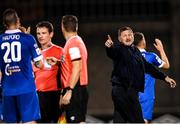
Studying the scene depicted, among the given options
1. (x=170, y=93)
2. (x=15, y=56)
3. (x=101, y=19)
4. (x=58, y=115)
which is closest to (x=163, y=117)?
(x=170, y=93)

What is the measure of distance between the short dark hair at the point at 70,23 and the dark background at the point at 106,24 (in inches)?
274

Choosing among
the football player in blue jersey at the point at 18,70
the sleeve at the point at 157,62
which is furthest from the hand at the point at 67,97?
the sleeve at the point at 157,62

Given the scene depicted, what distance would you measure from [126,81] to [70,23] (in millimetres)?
1053

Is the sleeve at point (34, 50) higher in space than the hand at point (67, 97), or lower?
higher

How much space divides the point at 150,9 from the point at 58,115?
7.52 m

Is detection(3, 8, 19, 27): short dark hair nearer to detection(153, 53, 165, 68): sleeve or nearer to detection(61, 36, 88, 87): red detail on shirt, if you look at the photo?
detection(61, 36, 88, 87): red detail on shirt

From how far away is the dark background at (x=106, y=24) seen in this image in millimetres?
18531

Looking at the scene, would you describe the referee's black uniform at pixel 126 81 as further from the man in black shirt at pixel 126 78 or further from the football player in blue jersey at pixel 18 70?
the football player in blue jersey at pixel 18 70

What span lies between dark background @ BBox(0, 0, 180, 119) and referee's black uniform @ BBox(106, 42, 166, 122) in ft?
21.4

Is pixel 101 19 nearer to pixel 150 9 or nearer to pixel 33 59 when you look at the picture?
pixel 150 9

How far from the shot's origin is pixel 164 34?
61.3 feet

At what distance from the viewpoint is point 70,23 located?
11.3 meters

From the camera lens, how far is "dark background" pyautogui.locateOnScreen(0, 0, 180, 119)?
730 inches

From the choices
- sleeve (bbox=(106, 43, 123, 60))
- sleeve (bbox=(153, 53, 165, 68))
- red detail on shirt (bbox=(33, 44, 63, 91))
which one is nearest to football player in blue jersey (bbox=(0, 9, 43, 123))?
red detail on shirt (bbox=(33, 44, 63, 91))
